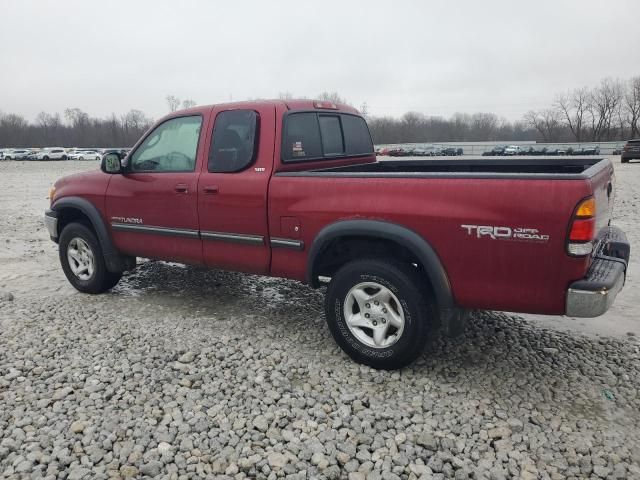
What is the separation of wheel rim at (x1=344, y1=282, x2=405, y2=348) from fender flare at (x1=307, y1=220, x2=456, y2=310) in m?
0.33

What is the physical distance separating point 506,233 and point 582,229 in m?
0.41

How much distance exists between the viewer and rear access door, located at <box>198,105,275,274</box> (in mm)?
4227

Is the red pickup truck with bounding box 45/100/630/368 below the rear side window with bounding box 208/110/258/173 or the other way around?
below

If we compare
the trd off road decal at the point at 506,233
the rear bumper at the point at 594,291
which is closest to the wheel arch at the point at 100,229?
the trd off road decal at the point at 506,233

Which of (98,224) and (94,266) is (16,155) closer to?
(94,266)

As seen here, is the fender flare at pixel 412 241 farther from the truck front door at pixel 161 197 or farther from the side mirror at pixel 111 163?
the side mirror at pixel 111 163

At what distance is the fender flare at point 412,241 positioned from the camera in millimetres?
3379

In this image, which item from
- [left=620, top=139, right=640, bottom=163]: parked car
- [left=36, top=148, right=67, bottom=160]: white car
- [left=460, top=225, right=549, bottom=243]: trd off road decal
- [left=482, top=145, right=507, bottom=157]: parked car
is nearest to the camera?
[left=460, top=225, right=549, bottom=243]: trd off road decal

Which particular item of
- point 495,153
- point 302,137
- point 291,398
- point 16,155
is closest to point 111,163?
point 302,137

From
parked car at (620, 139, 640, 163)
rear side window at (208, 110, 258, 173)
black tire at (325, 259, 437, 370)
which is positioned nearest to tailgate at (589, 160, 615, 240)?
black tire at (325, 259, 437, 370)

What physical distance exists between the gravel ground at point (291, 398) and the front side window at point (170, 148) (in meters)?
1.44

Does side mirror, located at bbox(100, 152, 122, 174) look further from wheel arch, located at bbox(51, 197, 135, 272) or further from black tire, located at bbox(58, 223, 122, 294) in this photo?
black tire, located at bbox(58, 223, 122, 294)

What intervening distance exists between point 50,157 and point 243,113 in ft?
208

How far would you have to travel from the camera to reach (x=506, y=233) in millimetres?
3092
